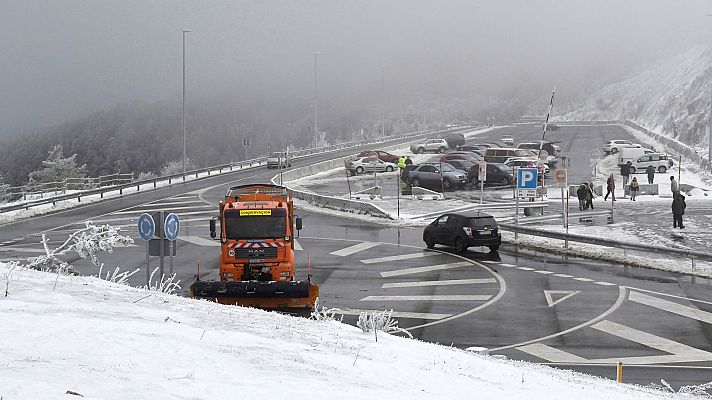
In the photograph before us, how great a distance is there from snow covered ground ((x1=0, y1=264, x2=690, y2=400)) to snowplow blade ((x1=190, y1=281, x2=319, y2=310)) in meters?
6.71

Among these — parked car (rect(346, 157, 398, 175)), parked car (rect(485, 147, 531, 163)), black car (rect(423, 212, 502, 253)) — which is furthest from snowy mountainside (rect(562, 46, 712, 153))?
black car (rect(423, 212, 502, 253))

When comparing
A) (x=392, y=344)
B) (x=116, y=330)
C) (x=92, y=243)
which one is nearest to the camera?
(x=116, y=330)

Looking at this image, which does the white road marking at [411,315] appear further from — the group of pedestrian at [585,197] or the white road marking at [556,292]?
the group of pedestrian at [585,197]

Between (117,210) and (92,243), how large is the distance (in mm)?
32287

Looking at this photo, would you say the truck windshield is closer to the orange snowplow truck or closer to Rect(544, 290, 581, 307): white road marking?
the orange snowplow truck

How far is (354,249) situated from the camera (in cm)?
3309

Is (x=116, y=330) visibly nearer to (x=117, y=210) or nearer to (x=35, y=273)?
(x=35, y=273)

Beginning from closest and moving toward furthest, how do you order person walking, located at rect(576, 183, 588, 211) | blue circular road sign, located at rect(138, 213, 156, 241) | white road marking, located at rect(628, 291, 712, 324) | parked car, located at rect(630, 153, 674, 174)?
blue circular road sign, located at rect(138, 213, 156, 241)
white road marking, located at rect(628, 291, 712, 324)
person walking, located at rect(576, 183, 588, 211)
parked car, located at rect(630, 153, 674, 174)

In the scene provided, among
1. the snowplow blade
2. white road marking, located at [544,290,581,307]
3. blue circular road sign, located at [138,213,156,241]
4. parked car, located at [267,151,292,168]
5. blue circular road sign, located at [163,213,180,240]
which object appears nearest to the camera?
blue circular road sign, located at [138,213,156,241]

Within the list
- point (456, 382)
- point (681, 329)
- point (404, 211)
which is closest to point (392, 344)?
point (456, 382)

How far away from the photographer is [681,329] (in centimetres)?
1959

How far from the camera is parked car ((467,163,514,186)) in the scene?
2188 inches

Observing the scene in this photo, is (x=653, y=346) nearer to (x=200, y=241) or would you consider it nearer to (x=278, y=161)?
(x=200, y=241)

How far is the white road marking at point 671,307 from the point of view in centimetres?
2095
